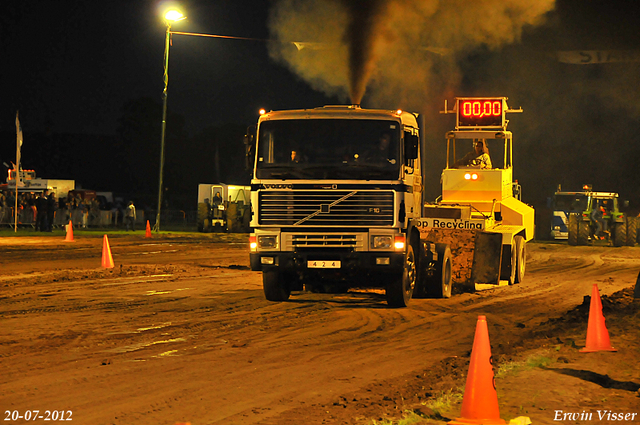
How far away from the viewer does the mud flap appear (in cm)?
1636

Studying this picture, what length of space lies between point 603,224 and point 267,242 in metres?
26.7

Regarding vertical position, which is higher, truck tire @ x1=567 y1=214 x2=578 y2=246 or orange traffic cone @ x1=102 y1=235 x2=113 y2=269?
truck tire @ x1=567 y1=214 x2=578 y2=246

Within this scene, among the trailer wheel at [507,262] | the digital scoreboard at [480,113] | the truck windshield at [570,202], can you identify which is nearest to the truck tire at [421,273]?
the trailer wheel at [507,262]

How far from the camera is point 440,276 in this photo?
14383 millimetres

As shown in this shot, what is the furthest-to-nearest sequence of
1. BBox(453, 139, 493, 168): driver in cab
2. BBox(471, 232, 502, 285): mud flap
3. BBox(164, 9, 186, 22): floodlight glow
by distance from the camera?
BBox(164, 9, 186, 22): floodlight glow < BBox(453, 139, 493, 168): driver in cab < BBox(471, 232, 502, 285): mud flap

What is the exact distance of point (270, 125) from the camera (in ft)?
40.9

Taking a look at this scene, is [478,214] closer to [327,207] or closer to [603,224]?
[327,207]

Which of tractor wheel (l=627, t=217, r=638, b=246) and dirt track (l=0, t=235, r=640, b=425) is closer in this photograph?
dirt track (l=0, t=235, r=640, b=425)

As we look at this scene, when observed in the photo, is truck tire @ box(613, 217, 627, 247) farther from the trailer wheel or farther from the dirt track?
the trailer wheel

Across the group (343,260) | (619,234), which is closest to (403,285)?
(343,260)

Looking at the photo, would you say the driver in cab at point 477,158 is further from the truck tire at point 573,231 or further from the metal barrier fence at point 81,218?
the metal barrier fence at point 81,218

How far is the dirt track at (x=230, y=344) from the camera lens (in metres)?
6.73

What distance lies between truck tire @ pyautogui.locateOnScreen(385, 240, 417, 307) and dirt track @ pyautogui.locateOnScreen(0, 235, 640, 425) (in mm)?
204

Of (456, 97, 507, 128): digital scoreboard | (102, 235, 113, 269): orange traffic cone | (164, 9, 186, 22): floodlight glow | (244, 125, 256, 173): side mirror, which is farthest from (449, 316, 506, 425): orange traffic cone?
(164, 9, 186, 22): floodlight glow
